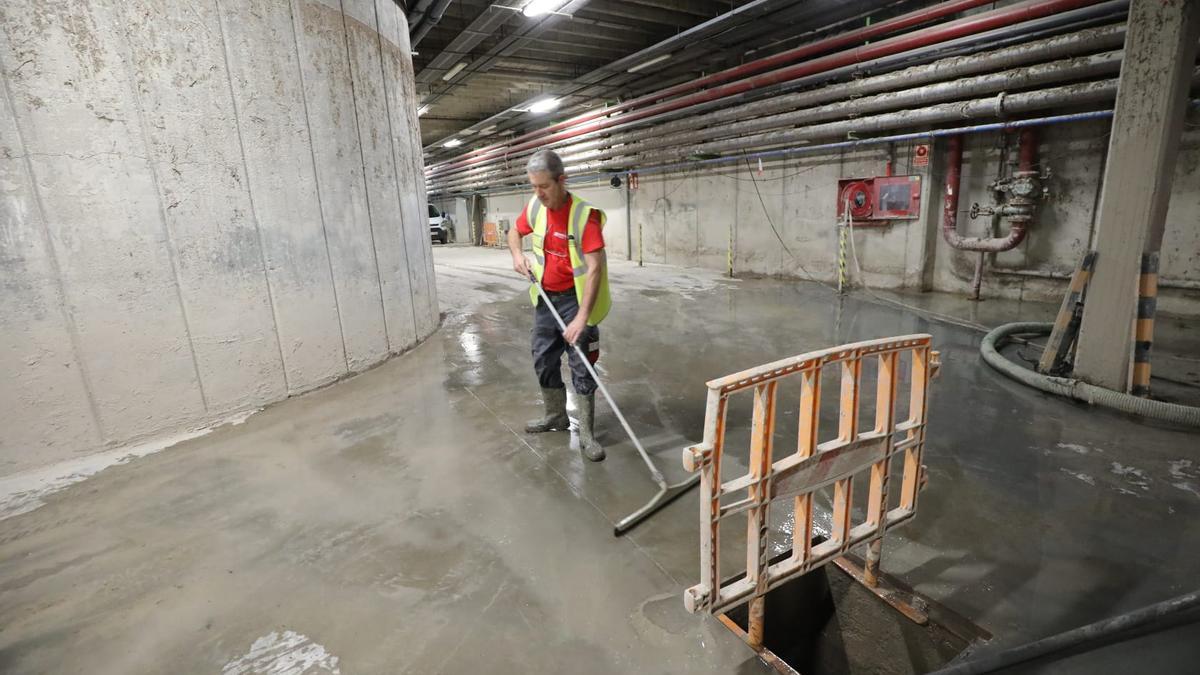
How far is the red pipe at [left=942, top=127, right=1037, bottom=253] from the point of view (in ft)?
20.5

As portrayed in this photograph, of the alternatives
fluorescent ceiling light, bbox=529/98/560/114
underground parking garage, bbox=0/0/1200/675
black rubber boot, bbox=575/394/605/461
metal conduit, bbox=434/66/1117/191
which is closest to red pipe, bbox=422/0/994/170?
underground parking garage, bbox=0/0/1200/675

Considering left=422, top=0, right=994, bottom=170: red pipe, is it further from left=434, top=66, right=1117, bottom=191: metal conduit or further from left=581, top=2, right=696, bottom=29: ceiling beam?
left=581, top=2, right=696, bottom=29: ceiling beam

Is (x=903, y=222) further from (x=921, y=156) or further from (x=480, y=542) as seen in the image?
(x=480, y=542)

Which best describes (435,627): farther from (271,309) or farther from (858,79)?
(858,79)

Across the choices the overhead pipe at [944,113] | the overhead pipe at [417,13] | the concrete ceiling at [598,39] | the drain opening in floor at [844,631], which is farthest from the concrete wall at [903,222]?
the drain opening in floor at [844,631]

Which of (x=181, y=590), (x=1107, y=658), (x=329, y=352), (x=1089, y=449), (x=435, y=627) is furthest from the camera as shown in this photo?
(x=329, y=352)

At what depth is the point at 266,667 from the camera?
1.71m

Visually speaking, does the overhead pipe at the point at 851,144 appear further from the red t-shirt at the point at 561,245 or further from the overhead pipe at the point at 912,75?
the red t-shirt at the point at 561,245

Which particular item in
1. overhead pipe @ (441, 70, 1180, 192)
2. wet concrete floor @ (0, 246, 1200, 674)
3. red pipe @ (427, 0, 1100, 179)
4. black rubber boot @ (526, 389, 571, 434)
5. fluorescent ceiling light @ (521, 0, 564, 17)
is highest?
fluorescent ceiling light @ (521, 0, 564, 17)

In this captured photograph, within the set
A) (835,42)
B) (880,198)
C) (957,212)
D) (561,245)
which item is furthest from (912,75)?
(561,245)

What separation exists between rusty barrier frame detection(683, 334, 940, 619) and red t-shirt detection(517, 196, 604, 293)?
1.48 meters

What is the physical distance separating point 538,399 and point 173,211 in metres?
2.57

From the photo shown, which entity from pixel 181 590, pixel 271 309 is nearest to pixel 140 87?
pixel 271 309

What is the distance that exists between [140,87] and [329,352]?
2034mm
